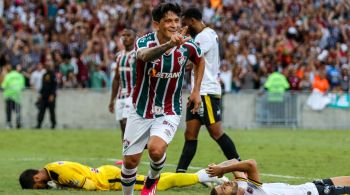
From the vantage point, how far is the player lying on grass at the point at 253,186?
10.1 m

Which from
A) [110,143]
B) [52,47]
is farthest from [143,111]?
[52,47]

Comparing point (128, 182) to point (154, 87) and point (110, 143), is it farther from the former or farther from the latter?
point (110, 143)

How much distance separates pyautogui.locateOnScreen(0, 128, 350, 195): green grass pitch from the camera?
15008 mm

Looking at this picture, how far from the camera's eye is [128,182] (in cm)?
1106

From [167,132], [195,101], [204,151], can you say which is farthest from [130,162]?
[204,151]

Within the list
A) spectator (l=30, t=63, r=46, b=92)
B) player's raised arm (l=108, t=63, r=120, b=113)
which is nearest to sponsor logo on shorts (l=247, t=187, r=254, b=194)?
player's raised arm (l=108, t=63, r=120, b=113)

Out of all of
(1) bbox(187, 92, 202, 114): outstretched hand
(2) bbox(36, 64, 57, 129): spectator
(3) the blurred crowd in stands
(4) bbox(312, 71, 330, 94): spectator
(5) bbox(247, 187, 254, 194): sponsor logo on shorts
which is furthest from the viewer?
(3) the blurred crowd in stands

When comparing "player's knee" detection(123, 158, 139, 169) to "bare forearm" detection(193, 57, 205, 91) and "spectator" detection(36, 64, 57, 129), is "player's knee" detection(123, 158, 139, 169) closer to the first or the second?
"bare forearm" detection(193, 57, 205, 91)

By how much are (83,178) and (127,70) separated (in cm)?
446

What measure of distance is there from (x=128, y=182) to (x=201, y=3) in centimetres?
2503

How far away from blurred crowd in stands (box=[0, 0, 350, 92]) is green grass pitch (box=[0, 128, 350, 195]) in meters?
3.31

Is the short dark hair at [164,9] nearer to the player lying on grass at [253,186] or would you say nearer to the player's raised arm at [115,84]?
the player lying on grass at [253,186]

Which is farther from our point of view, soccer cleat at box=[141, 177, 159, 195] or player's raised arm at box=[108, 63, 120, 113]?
player's raised arm at box=[108, 63, 120, 113]

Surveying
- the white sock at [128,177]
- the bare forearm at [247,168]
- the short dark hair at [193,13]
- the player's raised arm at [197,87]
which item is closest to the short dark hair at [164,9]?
the player's raised arm at [197,87]
